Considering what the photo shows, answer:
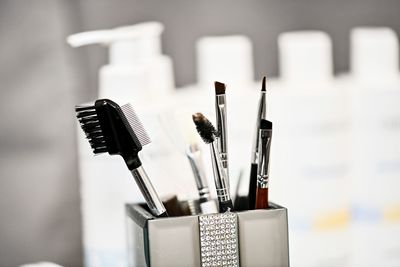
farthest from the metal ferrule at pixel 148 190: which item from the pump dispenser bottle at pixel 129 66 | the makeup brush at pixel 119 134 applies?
the pump dispenser bottle at pixel 129 66

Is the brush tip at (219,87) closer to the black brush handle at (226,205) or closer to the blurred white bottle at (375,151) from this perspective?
the black brush handle at (226,205)

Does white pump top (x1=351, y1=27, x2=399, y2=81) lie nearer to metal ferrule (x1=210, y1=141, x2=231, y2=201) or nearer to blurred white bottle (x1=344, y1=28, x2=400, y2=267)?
blurred white bottle (x1=344, y1=28, x2=400, y2=267)

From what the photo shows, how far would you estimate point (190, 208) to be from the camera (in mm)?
499

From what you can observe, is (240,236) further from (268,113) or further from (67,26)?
(67,26)

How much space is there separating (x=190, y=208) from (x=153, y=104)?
10cm

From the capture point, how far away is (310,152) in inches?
22.7

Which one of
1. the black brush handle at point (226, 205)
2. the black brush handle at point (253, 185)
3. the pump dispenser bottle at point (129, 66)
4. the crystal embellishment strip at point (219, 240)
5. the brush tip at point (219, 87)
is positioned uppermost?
the pump dispenser bottle at point (129, 66)

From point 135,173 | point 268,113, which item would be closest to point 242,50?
point 268,113

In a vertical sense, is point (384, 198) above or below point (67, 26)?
below

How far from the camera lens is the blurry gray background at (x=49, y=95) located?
0.59m

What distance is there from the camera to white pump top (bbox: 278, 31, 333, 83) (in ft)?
1.92

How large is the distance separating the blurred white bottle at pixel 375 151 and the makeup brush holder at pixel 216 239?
170 millimetres

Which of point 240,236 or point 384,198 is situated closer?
point 240,236

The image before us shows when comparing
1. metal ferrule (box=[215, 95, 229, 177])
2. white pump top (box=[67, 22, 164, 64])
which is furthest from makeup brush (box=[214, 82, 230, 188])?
white pump top (box=[67, 22, 164, 64])
